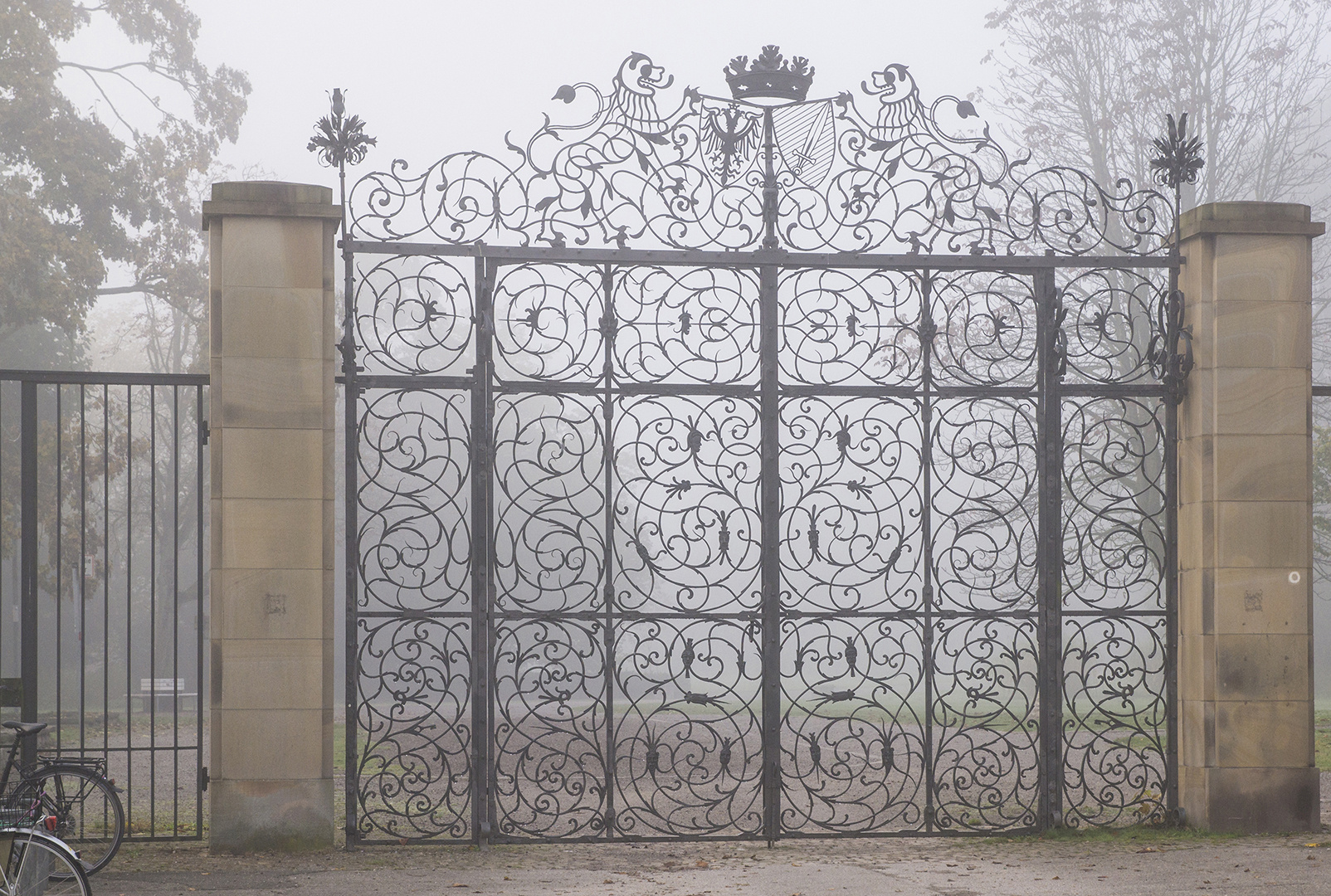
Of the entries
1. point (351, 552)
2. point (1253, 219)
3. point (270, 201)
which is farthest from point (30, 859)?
point (1253, 219)

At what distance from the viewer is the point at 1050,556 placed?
7.91 m

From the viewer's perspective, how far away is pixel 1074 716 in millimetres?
7977

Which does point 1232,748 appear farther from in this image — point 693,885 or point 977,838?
point 693,885

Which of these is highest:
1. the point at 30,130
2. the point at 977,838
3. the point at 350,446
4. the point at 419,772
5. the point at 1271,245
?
the point at 30,130

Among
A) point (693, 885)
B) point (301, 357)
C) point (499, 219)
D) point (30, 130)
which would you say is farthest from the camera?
point (30, 130)

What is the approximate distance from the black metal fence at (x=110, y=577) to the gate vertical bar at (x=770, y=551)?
324 cm

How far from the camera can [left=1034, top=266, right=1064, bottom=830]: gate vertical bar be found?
7.87 meters

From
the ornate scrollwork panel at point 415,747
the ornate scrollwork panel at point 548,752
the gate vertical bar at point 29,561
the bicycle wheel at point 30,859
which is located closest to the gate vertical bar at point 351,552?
the ornate scrollwork panel at point 415,747

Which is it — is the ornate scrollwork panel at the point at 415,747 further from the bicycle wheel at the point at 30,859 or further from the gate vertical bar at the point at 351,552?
the bicycle wheel at the point at 30,859

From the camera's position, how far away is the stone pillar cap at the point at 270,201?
23.6 ft

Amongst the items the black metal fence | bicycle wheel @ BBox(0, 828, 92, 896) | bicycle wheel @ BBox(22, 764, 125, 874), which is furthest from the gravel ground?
bicycle wheel @ BBox(0, 828, 92, 896)

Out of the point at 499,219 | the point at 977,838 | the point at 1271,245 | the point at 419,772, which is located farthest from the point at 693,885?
the point at 1271,245

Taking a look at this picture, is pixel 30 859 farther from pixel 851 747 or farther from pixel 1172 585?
pixel 851 747

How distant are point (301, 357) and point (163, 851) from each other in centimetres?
299
